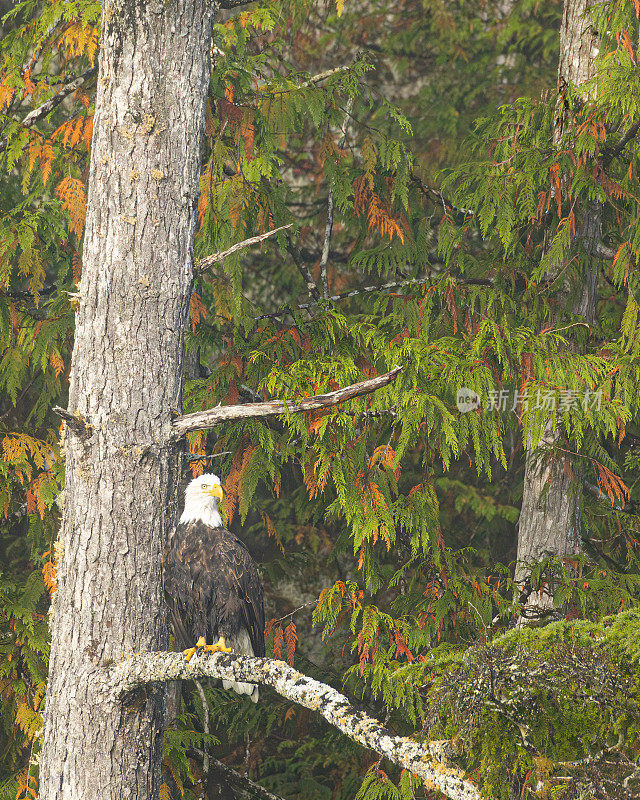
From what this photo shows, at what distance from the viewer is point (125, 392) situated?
11.5 ft

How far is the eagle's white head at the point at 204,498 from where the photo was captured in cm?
407

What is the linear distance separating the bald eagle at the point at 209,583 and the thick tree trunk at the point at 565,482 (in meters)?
2.44

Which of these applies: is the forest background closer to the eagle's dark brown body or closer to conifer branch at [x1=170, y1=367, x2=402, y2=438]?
conifer branch at [x1=170, y1=367, x2=402, y2=438]

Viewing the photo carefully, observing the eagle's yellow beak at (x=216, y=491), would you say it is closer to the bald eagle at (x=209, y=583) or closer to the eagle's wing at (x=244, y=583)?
the bald eagle at (x=209, y=583)

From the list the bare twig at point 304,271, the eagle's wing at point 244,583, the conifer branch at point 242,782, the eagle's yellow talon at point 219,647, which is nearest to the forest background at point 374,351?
the bare twig at point 304,271

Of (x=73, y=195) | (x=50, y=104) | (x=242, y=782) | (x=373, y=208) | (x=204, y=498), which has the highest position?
(x=50, y=104)

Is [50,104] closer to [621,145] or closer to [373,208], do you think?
[373,208]

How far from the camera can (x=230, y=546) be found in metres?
4.06

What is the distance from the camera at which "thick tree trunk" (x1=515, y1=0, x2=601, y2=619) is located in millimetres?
5875

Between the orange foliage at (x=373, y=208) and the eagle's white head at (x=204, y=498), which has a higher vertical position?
the orange foliage at (x=373, y=208)

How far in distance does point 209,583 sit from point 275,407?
1.10 meters

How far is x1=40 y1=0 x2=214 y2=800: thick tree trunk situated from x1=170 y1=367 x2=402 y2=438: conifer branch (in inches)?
4.1

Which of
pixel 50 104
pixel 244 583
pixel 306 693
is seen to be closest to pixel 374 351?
pixel 244 583

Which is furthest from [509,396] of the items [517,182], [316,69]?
[316,69]
